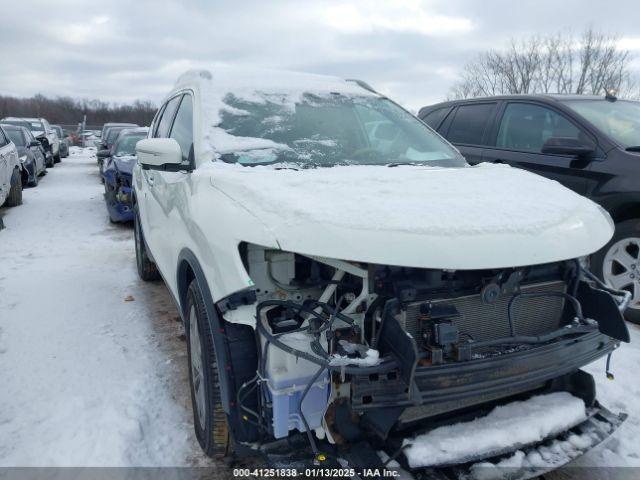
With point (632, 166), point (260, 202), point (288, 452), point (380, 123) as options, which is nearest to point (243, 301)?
point (260, 202)

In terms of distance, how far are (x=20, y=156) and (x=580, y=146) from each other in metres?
11.9

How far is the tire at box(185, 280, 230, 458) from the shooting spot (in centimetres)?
232

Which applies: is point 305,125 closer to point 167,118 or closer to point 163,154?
point 163,154

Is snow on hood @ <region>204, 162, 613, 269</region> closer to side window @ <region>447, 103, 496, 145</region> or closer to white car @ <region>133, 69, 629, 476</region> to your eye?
white car @ <region>133, 69, 629, 476</region>

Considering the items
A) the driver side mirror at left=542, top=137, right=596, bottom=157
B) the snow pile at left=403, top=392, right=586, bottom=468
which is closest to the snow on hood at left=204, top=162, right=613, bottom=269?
the snow pile at left=403, top=392, right=586, bottom=468

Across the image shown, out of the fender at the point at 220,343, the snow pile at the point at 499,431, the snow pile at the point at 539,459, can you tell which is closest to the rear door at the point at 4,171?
the fender at the point at 220,343

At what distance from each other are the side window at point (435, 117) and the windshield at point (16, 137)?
35.2 ft

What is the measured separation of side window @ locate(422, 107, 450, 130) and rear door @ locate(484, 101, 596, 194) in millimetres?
1030

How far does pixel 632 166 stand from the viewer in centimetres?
425

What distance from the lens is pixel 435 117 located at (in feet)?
21.9

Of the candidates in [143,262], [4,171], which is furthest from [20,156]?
[143,262]

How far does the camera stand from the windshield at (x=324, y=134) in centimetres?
297

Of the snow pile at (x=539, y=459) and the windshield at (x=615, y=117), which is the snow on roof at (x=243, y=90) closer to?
the snow pile at (x=539, y=459)

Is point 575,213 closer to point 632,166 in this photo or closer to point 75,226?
point 632,166
